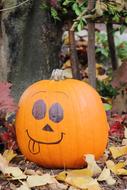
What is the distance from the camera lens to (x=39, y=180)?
2.33 metres

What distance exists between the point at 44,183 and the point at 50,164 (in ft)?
0.98

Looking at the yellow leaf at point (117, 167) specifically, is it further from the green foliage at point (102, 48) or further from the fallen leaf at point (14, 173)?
the green foliage at point (102, 48)

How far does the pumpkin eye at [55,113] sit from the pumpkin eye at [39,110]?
0.04m

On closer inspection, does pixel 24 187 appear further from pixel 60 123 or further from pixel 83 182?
pixel 60 123

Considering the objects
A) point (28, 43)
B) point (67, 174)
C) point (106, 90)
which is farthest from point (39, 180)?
point (106, 90)

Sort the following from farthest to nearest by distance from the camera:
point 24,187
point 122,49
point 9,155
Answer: point 122,49, point 9,155, point 24,187

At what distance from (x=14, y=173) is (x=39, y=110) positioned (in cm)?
34

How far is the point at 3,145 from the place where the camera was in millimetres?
→ 2824

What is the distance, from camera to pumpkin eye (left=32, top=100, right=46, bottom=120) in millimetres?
2523

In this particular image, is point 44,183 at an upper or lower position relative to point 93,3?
lower

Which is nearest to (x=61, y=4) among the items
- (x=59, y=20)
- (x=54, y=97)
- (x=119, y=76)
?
(x=59, y=20)

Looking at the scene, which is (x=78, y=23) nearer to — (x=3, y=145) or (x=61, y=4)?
(x=61, y=4)

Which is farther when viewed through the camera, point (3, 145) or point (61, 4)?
point (61, 4)

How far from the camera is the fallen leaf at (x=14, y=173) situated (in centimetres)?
239
